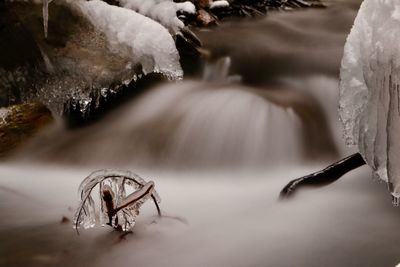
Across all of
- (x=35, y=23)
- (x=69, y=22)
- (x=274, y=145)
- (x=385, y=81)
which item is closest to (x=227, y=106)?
(x=274, y=145)

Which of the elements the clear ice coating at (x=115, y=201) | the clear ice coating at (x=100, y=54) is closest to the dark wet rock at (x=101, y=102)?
the clear ice coating at (x=100, y=54)

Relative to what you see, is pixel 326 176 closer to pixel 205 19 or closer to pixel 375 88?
pixel 375 88

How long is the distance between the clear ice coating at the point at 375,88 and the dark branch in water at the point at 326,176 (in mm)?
81

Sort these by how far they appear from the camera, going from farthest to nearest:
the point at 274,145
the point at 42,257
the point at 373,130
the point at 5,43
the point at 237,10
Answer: the point at 237,10 → the point at 5,43 → the point at 274,145 → the point at 373,130 → the point at 42,257

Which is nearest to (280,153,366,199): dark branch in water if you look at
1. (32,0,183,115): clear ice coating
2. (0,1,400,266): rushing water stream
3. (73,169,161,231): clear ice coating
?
(0,1,400,266): rushing water stream

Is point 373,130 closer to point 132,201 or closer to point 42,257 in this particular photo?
point 132,201

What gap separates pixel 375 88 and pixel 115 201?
3.12ft

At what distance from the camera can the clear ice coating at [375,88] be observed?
1.49 metres

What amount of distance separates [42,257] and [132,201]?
1.09 ft

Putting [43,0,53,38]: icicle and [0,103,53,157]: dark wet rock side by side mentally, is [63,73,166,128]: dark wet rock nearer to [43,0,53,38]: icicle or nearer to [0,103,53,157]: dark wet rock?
[0,103,53,157]: dark wet rock

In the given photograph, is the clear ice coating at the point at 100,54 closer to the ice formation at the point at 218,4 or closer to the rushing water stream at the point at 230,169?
the rushing water stream at the point at 230,169

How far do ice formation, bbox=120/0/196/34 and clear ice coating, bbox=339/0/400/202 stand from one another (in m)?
0.72

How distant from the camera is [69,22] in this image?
76.9 inches

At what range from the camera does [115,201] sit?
1585 millimetres
